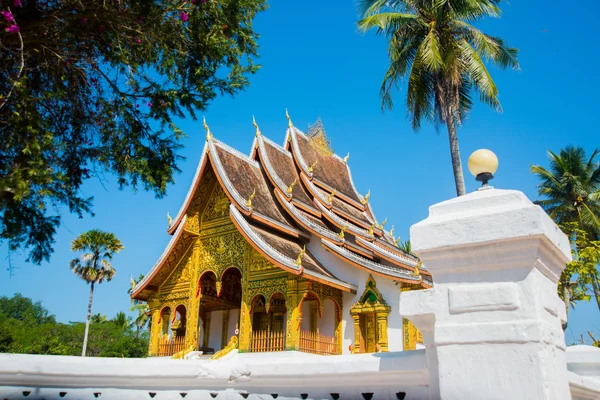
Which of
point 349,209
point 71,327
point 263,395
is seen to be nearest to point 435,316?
point 263,395

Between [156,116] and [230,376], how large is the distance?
11.9ft

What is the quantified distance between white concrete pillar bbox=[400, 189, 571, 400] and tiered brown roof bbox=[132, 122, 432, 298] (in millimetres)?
→ 8920

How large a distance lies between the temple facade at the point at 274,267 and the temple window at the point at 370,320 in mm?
23

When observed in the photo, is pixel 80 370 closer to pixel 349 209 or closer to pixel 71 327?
pixel 349 209

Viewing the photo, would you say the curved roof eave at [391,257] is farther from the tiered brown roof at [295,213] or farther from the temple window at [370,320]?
the temple window at [370,320]

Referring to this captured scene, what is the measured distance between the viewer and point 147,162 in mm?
5648

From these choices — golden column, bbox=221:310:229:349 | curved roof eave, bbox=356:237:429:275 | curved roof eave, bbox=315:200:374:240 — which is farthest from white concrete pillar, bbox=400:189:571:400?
golden column, bbox=221:310:229:349

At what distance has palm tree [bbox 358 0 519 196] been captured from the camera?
12836mm

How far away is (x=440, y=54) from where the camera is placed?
1309 cm

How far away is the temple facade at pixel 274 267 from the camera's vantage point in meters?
11.7

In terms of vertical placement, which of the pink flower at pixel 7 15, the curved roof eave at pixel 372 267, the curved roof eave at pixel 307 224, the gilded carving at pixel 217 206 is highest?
the gilded carving at pixel 217 206

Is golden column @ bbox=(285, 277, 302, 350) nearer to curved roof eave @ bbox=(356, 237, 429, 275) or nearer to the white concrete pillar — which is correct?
curved roof eave @ bbox=(356, 237, 429, 275)

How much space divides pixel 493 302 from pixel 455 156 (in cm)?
1068

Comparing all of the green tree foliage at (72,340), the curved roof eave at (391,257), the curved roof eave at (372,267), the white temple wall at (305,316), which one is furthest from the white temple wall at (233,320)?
the green tree foliage at (72,340)
